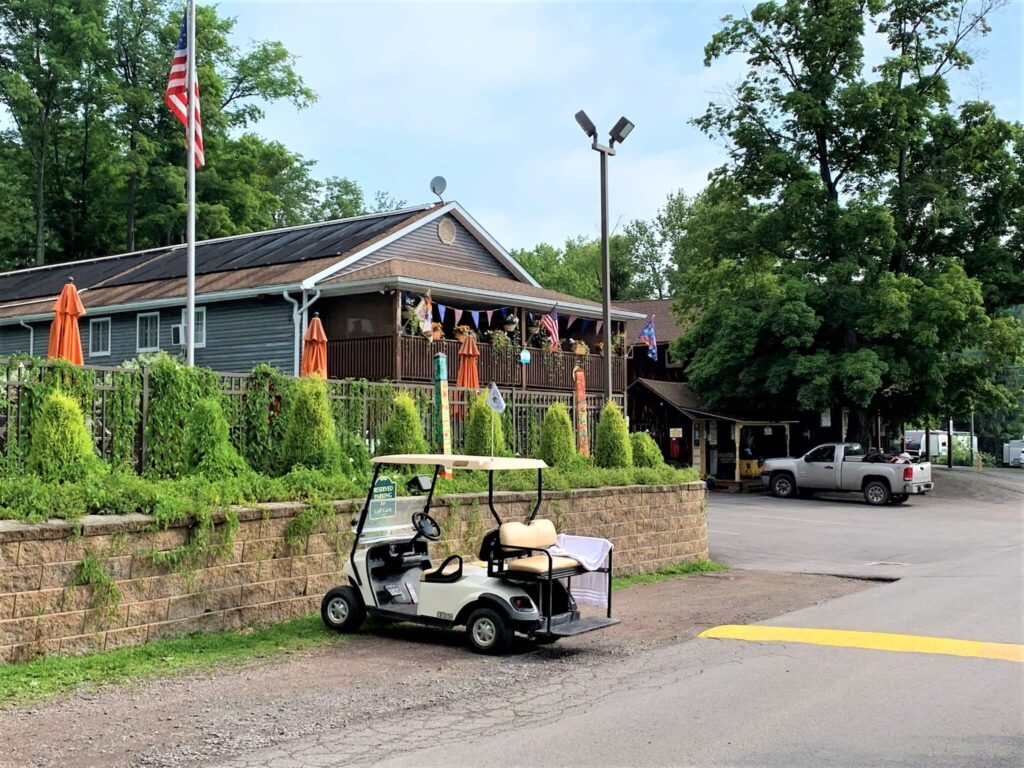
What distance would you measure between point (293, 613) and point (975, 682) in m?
6.43

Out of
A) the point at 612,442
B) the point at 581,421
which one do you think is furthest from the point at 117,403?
the point at 612,442

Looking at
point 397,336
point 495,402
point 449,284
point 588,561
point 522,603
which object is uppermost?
point 449,284

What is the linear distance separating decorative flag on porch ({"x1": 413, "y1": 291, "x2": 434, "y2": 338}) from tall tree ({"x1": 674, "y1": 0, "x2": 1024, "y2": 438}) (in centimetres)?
1420

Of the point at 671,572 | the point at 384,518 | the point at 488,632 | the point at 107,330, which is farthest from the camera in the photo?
the point at 107,330

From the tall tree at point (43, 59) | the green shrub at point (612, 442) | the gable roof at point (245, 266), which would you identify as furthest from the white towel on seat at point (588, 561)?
the tall tree at point (43, 59)

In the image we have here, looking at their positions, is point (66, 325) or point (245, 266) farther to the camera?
point (245, 266)

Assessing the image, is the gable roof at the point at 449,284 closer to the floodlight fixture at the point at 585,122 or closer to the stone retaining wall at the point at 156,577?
the floodlight fixture at the point at 585,122

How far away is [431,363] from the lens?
26.1 meters

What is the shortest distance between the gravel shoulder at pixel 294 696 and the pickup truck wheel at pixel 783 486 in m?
22.4

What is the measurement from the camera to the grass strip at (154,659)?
7.61 meters

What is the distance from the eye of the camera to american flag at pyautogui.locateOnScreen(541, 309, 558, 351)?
93.5 feet

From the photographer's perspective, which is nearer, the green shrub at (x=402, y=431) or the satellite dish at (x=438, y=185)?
the green shrub at (x=402, y=431)

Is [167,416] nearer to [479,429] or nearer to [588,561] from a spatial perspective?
[588,561]

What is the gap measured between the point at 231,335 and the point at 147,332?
288cm
